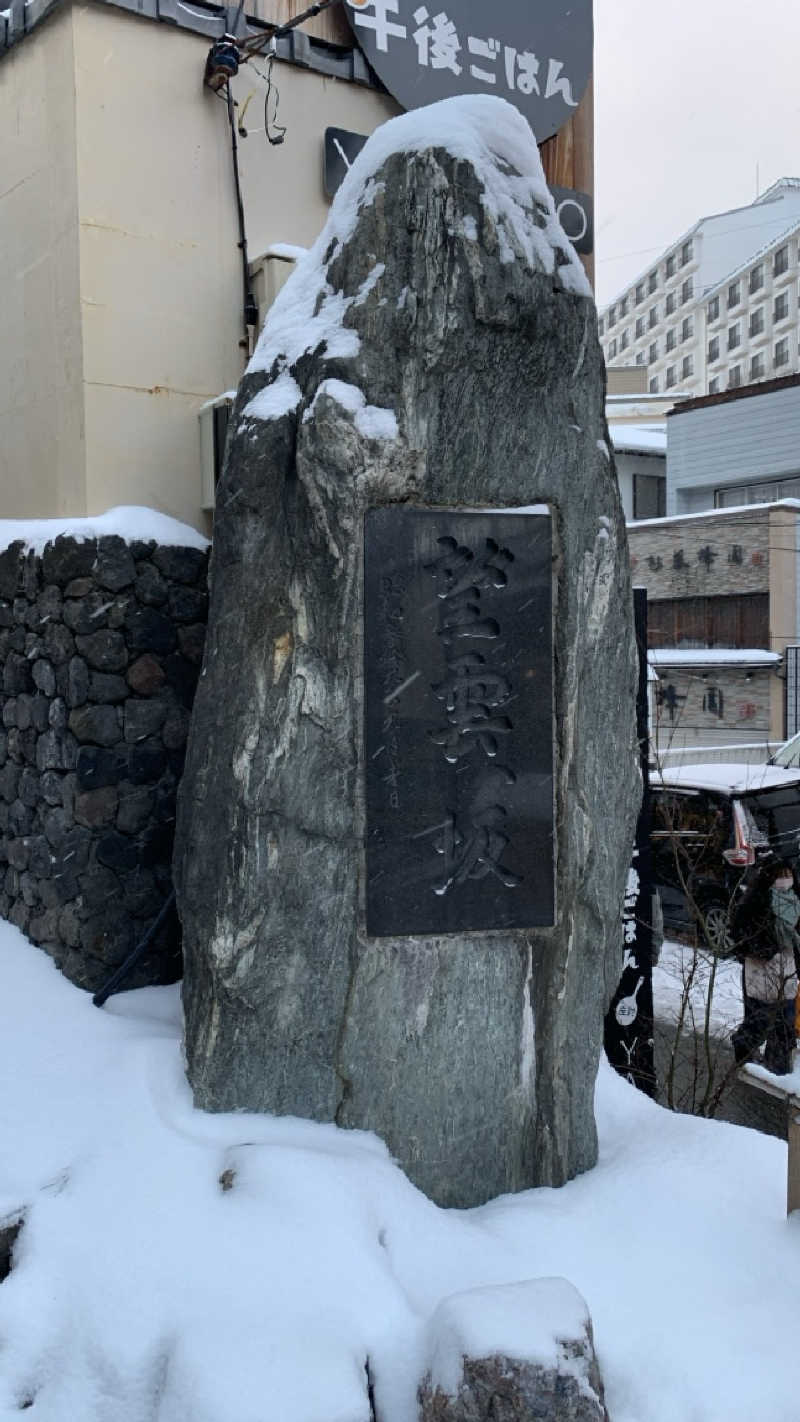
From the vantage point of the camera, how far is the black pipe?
18.5 feet

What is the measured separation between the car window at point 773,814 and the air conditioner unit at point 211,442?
21.9ft

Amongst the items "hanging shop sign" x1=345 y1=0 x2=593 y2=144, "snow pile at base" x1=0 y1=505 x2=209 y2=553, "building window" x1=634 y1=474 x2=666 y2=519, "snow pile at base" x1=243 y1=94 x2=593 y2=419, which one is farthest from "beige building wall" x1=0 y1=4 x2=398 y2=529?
"building window" x1=634 y1=474 x2=666 y2=519

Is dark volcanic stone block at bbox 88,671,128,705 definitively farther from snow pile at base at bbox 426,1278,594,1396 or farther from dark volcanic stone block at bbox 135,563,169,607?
snow pile at base at bbox 426,1278,594,1396

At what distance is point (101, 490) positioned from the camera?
6.43 metres

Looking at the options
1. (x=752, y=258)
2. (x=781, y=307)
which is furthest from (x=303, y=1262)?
(x=752, y=258)

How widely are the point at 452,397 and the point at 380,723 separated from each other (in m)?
1.44

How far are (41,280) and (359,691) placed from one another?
4.01m

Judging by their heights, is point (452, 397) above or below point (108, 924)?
above

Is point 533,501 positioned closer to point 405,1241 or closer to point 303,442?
point 303,442

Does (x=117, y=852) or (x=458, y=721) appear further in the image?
(x=117, y=852)

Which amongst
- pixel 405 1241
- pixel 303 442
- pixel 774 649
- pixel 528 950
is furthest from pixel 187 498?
pixel 774 649

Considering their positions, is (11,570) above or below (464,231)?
below

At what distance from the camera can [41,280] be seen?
6.66 m

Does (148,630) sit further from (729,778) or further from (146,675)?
(729,778)
